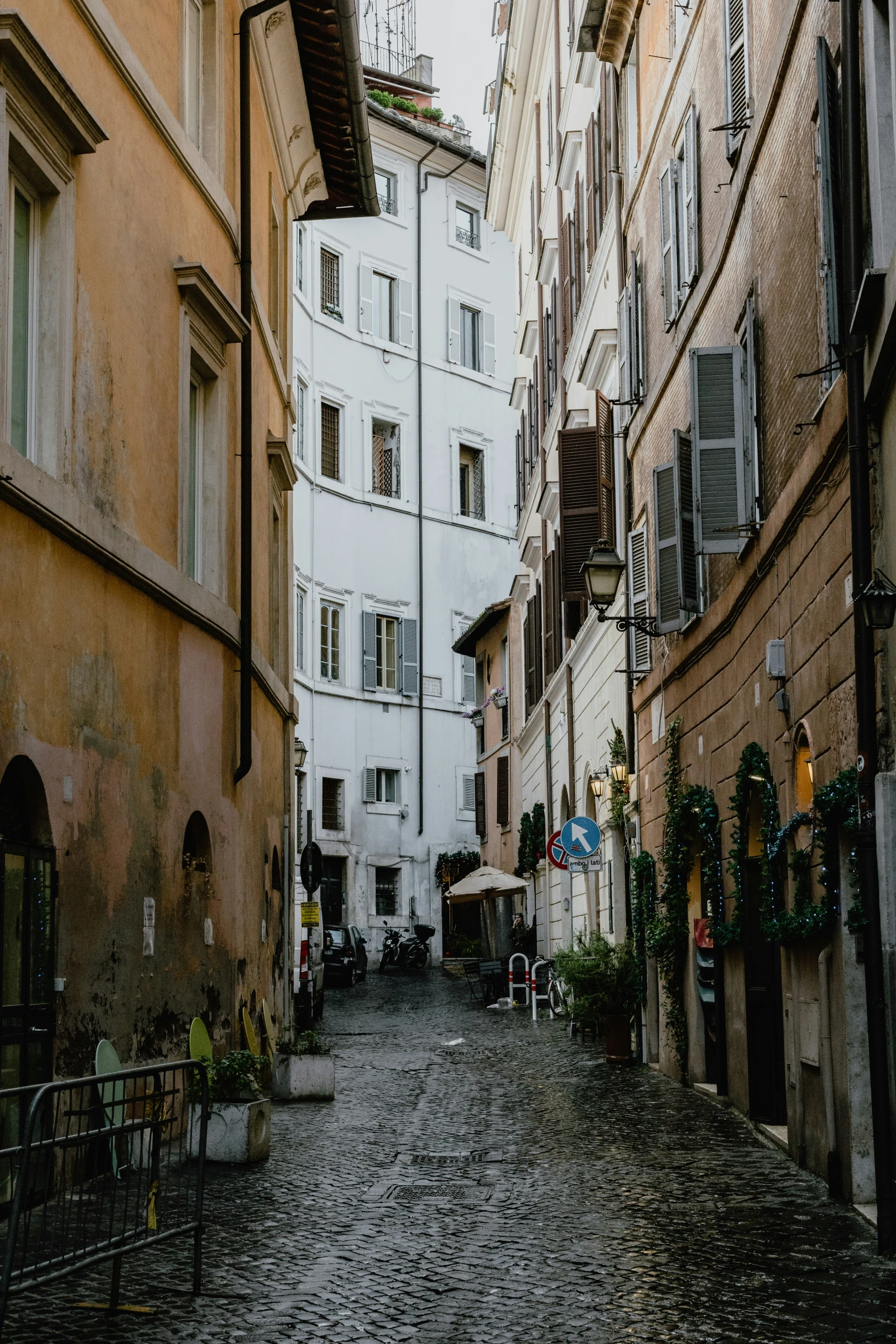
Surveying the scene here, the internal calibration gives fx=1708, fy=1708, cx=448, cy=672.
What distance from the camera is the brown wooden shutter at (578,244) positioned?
24.1 metres

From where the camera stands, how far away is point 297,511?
3912 centimetres

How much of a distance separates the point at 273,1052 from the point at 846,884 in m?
7.92

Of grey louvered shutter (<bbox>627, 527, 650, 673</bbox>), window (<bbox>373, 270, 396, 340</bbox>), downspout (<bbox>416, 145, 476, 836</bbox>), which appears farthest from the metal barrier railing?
window (<bbox>373, 270, 396, 340</bbox>)

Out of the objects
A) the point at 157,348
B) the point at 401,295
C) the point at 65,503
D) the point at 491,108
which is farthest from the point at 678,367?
the point at 401,295

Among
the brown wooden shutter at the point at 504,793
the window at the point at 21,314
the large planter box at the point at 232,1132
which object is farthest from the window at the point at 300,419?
the large planter box at the point at 232,1132

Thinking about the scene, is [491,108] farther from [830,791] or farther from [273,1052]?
[830,791]

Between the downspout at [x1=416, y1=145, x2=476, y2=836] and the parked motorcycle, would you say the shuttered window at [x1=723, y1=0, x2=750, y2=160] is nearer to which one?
the parked motorcycle

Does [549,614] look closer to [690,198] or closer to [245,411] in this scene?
[245,411]

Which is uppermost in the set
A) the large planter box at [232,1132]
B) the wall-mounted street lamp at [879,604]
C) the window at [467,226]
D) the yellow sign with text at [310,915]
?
the window at [467,226]

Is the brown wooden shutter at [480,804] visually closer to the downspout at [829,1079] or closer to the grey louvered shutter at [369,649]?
the grey louvered shutter at [369,649]

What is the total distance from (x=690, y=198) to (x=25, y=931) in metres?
8.71

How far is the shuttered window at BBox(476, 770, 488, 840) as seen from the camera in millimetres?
40781

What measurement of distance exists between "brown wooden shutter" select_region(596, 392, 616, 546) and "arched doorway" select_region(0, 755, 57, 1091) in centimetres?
1212

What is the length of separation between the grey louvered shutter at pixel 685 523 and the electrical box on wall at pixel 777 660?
2.73m
